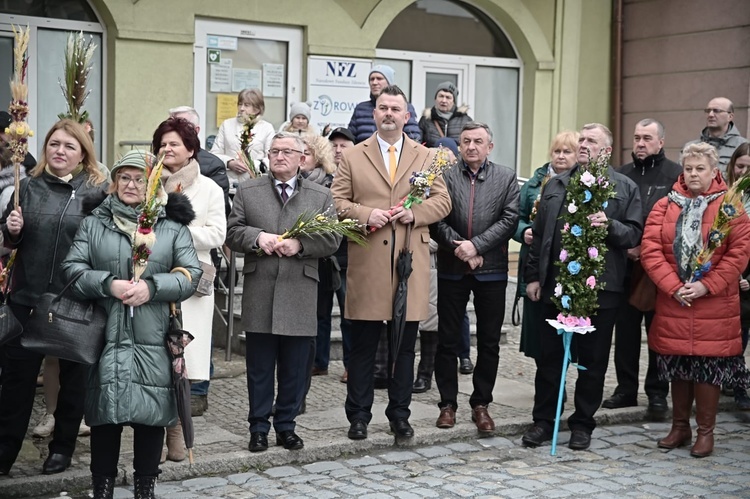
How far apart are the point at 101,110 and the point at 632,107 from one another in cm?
712

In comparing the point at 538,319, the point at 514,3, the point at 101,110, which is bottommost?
the point at 538,319

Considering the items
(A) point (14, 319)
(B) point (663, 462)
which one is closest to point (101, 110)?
(A) point (14, 319)

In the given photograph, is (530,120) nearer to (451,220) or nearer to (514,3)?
(514,3)

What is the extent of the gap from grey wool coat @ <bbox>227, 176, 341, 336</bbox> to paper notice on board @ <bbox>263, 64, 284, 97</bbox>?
592 cm

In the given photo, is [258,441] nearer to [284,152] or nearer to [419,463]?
[419,463]

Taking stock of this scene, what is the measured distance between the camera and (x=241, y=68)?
12.8 meters

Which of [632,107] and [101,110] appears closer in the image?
[101,110]

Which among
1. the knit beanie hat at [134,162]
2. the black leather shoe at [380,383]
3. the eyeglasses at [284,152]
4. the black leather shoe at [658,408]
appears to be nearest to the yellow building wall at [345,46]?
the black leather shoe at [380,383]

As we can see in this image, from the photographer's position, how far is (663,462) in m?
7.29

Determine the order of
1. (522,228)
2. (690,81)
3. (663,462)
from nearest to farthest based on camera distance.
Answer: (663,462) < (522,228) < (690,81)

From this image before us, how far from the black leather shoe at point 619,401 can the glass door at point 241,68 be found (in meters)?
5.83

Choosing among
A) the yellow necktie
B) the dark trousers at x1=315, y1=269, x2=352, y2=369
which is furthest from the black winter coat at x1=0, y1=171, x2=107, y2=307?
the dark trousers at x1=315, y1=269, x2=352, y2=369

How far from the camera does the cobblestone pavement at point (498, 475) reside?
21.1ft

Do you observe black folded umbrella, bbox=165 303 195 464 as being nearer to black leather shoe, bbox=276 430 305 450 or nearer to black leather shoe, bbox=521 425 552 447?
black leather shoe, bbox=276 430 305 450
